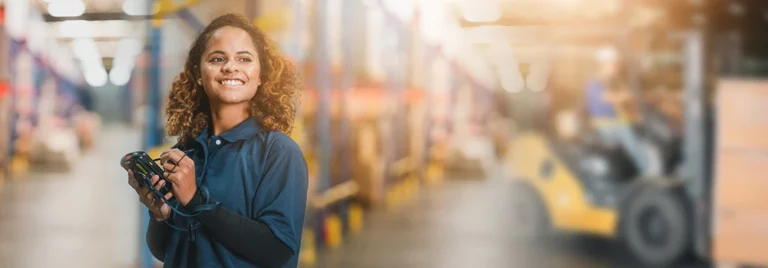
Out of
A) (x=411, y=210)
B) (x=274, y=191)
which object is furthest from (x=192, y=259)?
(x=411, y=210)

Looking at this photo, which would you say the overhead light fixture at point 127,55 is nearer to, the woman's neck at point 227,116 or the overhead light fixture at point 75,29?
the overhead light fixture at point 75,29

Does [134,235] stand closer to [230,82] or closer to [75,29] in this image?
[75,29]

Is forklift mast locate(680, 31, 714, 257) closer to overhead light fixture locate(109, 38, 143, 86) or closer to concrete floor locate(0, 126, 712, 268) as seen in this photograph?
concrete floor locate(0, 126, 712, 268)

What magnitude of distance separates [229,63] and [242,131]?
0.10m

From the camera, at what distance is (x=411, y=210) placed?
358 inches

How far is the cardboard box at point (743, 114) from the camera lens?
484 cm

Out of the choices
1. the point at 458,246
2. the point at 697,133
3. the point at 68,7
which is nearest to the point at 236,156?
the point at 68,7

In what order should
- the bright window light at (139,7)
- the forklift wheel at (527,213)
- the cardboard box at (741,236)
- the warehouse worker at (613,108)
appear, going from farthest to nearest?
1. the forklift wheel at (527,213)
2. the warehouse worker at (613,108)
3. the cardboard box at (741,236)
4. the bright window light at (139,7)

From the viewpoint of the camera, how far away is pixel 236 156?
1.15 meters

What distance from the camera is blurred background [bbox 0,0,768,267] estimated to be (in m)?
4.18

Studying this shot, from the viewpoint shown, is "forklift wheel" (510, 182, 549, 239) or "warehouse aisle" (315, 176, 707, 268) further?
"forklift wheel" (510, 182, 549, 239)

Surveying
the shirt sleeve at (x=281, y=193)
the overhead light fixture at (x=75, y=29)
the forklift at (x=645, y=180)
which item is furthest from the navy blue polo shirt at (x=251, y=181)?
the forklift at (x=645, y=180)

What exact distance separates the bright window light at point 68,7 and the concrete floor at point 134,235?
64cm

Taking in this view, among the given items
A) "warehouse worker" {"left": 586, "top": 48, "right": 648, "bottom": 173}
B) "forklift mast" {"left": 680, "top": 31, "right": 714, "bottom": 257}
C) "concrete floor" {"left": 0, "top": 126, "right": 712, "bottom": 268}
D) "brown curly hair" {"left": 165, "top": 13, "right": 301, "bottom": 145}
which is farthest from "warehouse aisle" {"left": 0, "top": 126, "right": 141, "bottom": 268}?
"forklift mast" {"left": 680, "top": 31, "right": 714, "bottom": 257}
